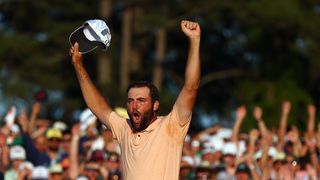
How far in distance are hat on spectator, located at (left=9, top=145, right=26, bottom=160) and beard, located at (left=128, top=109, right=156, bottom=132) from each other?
21.2ft

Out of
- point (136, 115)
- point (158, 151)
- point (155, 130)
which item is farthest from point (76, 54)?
point (158, 151)

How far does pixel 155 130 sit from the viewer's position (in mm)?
9453

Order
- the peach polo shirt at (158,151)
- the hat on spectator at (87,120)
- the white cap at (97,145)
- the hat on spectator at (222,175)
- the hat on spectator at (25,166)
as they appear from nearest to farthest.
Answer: the peach polo shirt at (158,151) → the hat on spectator at (25,166) → the hat on spectator at (222,175) → the white cap at (97,145) → the hat on spectator at (87,120)

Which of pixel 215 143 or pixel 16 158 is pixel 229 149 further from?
pixel 16 158

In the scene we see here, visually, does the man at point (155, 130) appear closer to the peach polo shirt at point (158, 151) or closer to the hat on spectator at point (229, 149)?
the peach polo shirt at point (158, 151)

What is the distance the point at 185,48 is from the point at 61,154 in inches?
1204

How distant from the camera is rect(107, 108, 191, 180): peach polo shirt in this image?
9352 mm

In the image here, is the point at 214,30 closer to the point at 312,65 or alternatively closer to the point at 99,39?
the point at 312,65

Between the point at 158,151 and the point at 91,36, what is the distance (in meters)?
1.22

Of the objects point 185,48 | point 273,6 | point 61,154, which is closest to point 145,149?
point 61,154

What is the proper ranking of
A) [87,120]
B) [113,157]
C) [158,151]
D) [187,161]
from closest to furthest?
[158,151], [113,157], [187,161], [87,120]

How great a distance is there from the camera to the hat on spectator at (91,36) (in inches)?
390

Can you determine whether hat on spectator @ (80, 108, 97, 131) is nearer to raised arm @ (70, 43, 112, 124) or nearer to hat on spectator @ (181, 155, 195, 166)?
hat on spectator @ (181, 155, 195, 166)

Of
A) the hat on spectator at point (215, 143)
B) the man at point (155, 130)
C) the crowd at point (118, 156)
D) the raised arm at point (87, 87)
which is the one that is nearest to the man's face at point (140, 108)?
the man at point (155, 130)
